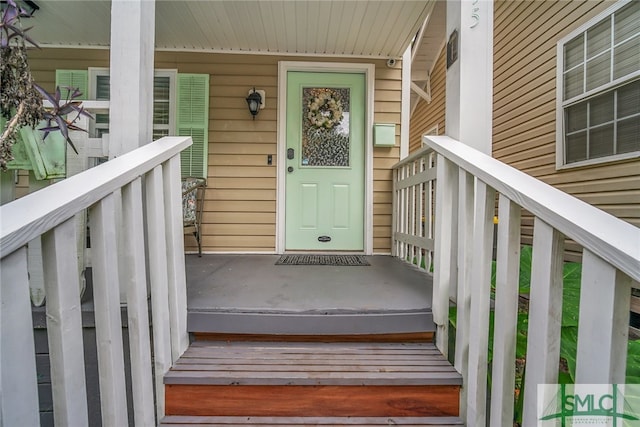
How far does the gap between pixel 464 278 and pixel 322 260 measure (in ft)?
5.53

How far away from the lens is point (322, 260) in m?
2.82

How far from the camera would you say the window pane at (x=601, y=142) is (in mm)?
2748

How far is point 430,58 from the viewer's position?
6617 mm

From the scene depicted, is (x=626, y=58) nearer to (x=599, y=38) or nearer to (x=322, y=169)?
(x=599, y=38)

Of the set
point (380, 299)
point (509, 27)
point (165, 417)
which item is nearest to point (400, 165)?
point (380, 299)

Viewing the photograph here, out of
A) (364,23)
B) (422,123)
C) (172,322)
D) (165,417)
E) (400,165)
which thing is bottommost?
(165,417)

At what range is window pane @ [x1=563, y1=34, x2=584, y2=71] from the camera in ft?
9.91

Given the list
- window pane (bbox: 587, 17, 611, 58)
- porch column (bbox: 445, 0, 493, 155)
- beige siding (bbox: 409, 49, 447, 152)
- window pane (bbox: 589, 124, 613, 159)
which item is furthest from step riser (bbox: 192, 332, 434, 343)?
beige siding (bbox: 409, 49, 447, 152)

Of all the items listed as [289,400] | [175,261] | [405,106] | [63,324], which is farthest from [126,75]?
[405,106]

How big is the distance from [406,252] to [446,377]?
5.67 feet

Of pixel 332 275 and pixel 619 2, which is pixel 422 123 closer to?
pixel 619 2

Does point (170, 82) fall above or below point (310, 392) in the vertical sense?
above

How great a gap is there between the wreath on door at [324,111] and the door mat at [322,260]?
4.65ft

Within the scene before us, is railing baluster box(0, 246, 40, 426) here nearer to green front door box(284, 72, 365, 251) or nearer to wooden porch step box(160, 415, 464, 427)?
wooden porch step box(160, 415, 464, 427)
